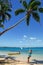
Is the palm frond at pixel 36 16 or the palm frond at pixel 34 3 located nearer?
the palm frond at pixel 34 3

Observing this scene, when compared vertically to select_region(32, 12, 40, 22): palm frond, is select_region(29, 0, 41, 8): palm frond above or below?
above


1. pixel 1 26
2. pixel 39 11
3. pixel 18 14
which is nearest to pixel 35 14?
pixel 39 11

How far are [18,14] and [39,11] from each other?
11.1 feet

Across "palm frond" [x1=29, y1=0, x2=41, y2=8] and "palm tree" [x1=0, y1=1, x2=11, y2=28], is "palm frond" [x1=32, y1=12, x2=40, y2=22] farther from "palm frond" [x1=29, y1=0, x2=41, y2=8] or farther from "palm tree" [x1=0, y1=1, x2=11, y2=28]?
"palm tree" [x1=0, y1=1, x2=11, y2=28]

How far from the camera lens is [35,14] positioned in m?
29.1

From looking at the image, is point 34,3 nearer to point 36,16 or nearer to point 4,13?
point 36,16

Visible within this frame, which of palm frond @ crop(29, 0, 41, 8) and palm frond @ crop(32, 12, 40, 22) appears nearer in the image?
palm frond @ crop(29, 0, 41, 8)

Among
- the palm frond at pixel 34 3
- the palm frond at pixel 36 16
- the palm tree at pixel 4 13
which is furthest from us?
the palm tree at pixel 4 13

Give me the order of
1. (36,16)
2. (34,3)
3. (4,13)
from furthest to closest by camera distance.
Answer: (4,13) → (36,16) → (34,3)

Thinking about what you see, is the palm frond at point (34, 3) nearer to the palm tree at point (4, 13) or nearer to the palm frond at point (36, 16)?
the palm frond at point (36, 16)

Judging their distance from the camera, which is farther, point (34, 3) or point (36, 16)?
point (36, 16)

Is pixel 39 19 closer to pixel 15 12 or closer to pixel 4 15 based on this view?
pixel 15 12

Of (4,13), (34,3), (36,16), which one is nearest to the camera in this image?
(34,3)

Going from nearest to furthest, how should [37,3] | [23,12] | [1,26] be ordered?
[37,3], [23,12], [1,26]
